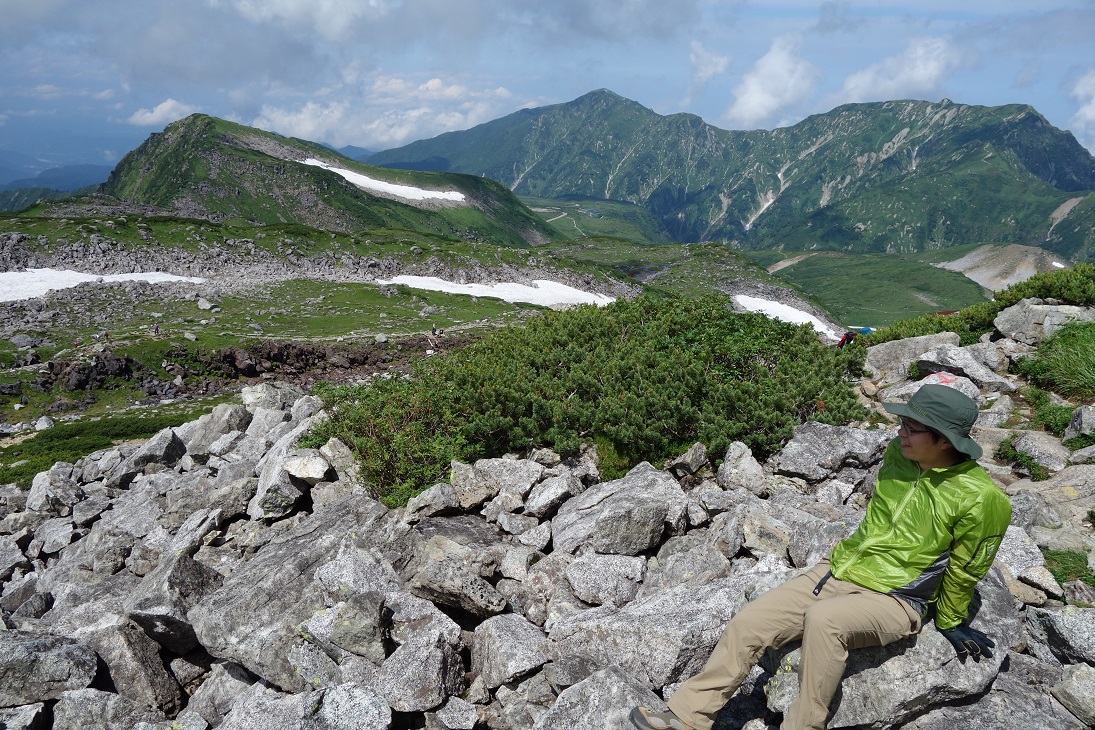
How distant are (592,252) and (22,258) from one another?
12142cm

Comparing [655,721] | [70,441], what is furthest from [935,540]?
[70,441]

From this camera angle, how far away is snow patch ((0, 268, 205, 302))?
51625mm

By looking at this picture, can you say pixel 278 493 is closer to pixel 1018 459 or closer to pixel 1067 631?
pixel 1067 631

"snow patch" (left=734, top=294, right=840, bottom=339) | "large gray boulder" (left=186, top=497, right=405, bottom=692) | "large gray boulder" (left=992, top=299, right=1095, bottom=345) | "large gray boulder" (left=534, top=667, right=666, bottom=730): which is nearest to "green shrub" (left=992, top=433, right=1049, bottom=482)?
"large gray boulder" (left=992, top=299, right=1095, bottom=345)

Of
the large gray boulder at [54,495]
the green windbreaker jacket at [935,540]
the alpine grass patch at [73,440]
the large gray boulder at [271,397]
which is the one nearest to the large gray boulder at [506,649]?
the green windbreaker jacket at [935,540]

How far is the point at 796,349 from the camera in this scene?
13.3 m

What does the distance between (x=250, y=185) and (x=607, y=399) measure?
14986cm

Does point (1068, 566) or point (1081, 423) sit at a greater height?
point (1081, 423)

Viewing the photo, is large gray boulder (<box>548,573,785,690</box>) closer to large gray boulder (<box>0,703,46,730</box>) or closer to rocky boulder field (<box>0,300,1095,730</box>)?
rocky boulder field (<box>0,300,1095,730</box>)

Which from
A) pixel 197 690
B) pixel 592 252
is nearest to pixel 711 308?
pixel 197 690

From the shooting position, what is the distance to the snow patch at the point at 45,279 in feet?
169

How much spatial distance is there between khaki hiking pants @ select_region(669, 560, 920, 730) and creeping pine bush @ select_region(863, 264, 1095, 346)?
10.6 m

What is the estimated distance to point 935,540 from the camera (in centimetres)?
560

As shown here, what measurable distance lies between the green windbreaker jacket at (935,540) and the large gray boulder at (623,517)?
313 cm
